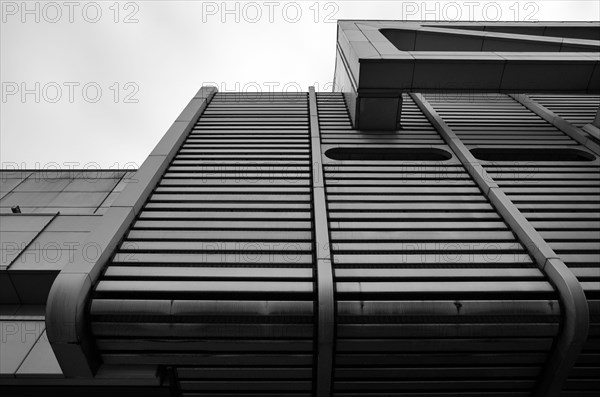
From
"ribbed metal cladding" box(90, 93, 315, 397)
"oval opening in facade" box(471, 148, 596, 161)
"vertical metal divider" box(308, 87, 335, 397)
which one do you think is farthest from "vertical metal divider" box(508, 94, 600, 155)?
"ribbed metal cladding" box(90, 93, 315, 397)

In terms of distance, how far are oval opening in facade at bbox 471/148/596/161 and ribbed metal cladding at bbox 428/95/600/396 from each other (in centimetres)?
3

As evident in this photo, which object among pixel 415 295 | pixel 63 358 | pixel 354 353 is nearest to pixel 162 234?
pixel 63 358

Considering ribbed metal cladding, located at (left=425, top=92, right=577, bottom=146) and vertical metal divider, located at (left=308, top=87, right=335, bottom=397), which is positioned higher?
ribbed metal cladding, located at (left=425, top=92, right=577, bottom=146)

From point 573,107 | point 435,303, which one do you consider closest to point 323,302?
point 435,303

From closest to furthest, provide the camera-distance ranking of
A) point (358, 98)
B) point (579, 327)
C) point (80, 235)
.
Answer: point (579, 327) → point (80, 235) → point (358, 98)

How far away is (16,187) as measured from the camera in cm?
1198

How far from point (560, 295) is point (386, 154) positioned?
484 cm

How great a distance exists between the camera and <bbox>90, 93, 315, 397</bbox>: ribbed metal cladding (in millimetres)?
5254

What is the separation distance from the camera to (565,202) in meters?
7.21

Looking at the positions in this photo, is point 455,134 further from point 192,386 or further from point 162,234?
point 192,386

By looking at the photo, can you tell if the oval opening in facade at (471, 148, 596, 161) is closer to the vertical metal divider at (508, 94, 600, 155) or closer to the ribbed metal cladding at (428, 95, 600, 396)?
the ribbed metal cladding at (428, 95, 600, 396)

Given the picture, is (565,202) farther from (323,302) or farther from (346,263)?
(323,302)

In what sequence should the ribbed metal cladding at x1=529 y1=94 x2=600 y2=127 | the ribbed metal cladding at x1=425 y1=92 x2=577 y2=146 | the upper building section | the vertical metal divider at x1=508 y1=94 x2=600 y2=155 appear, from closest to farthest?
the upper building section, the vertical metal divider at x1=508 y1=94 x2=600 y2=155, the ribbed metal cladding at x1=425 y1=92 x2=577 y2=146, the ribbed metal cladding at x1=529 y1=94 x2=600 y2=127

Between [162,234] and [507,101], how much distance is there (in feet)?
37.0
